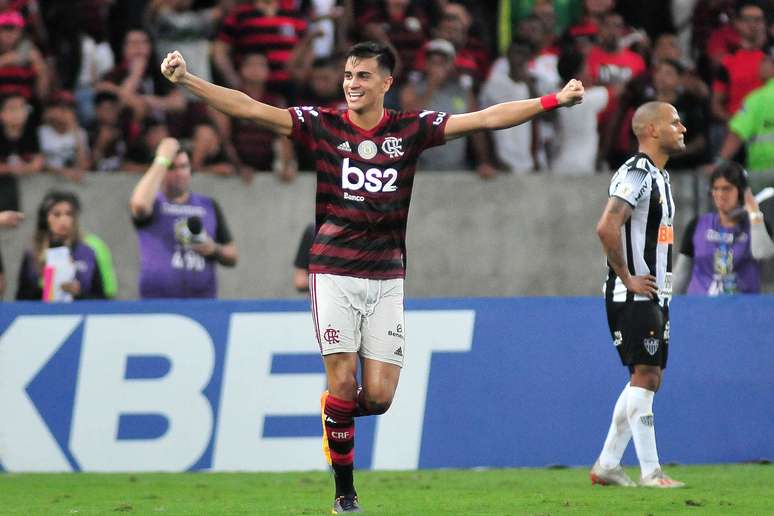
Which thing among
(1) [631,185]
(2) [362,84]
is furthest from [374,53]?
(1) [631,185]

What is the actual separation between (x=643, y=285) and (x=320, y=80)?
661 centimetres

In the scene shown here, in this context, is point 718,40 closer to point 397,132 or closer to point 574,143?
point 574,143

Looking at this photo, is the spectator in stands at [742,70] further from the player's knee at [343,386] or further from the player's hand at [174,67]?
the player's hand at [174,67]

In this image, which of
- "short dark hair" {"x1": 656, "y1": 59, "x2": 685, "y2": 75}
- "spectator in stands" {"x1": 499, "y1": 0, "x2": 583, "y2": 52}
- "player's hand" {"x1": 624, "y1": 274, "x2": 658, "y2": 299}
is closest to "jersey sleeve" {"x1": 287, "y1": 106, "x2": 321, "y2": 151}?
"player's hand" {"x1": 624, "y1": 274, "x2": 658, "y2": 299}

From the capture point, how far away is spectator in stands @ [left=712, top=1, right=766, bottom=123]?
52.2 ft

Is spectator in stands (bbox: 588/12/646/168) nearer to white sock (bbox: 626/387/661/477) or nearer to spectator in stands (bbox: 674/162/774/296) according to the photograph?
spectator in stands (bbox: 674/162/774/296)

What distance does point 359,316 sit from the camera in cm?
830

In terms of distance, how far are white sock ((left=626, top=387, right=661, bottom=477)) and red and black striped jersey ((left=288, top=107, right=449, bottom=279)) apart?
6.92 feet

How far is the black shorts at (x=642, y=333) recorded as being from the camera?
373 inches

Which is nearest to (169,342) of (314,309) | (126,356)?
(126,356)

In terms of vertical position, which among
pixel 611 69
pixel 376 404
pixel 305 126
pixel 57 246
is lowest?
pixel 376 404

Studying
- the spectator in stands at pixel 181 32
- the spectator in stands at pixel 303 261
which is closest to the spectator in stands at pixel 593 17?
the spectator in stands at pixel 181 32

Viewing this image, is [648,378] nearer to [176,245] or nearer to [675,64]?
[176,245]

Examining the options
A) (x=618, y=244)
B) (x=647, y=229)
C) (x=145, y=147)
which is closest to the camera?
(x=618, y=244)
